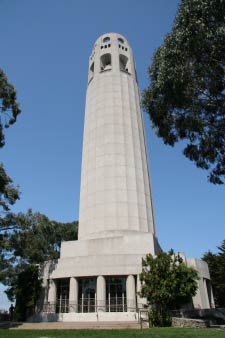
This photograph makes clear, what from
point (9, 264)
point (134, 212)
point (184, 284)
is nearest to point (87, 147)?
point (134, 212)

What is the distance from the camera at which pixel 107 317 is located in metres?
27.6

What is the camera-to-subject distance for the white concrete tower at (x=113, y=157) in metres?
37.1

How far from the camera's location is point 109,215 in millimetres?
36906

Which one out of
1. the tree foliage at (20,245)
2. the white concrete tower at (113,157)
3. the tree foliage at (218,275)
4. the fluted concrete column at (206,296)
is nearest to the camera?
the tree foliage at (20,245)

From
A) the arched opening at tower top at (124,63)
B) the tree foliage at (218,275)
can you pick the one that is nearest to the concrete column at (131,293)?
the tree foliage at (218,275)

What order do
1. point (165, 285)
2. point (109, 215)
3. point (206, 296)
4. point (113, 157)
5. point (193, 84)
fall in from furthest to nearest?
point (113, 157), point (109, 215), point (206, 296), point (165, 285), point (193, 84)

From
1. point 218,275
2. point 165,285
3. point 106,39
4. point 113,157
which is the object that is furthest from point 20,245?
point 106,39

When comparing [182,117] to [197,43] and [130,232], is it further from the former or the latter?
[130,232]

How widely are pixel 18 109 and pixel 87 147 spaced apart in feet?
69.5

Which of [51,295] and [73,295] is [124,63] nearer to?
[73,295]

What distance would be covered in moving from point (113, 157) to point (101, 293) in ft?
55.8

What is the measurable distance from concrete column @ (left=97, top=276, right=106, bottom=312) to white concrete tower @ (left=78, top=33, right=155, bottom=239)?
651 cm

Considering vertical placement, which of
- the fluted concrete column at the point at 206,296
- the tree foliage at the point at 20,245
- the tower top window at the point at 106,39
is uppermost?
the tower top window at the point at 106,39

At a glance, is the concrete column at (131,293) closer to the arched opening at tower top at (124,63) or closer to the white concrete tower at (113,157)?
the white concrete tower at (113,157)
